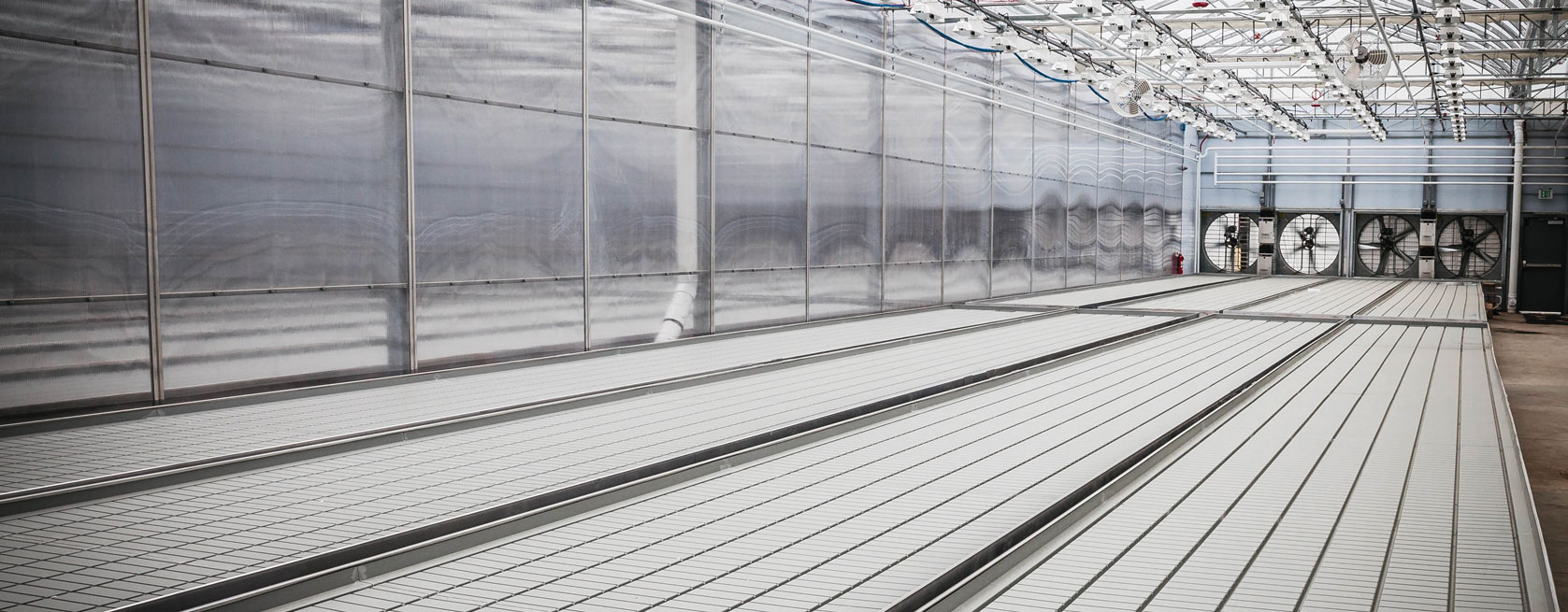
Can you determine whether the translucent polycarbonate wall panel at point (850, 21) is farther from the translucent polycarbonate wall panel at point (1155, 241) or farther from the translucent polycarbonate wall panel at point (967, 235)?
the translucent polycarbonate wall panel at point (1155, 241)

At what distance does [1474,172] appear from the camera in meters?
35.7

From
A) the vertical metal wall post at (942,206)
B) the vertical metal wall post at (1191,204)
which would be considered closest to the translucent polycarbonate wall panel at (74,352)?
the vertical metal wall post at (942,206)

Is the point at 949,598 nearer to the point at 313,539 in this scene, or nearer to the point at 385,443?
the point at 313,539

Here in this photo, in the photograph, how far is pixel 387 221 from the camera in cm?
1055

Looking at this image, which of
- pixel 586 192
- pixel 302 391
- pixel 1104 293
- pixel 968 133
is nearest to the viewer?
pixel 302 391

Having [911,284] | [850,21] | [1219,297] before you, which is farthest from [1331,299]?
[850,21]

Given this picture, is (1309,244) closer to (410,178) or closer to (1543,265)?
(1543,265)

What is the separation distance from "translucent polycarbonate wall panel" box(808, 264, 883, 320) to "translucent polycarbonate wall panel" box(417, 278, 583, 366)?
5506 millimetres

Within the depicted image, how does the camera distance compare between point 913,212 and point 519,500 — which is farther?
point 913,212

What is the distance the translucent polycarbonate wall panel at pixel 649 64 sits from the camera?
42.6 feet

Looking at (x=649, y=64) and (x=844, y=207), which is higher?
(x=649, y=64)

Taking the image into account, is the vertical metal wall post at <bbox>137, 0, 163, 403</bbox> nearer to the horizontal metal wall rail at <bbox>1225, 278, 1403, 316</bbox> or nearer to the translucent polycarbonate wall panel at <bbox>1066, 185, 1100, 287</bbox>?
the horizontal metal wall rail at <bbox>1225, 278, 1403, 316</bbox>

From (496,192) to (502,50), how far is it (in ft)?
4.90

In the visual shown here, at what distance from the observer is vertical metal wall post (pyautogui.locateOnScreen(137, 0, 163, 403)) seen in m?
8.46
